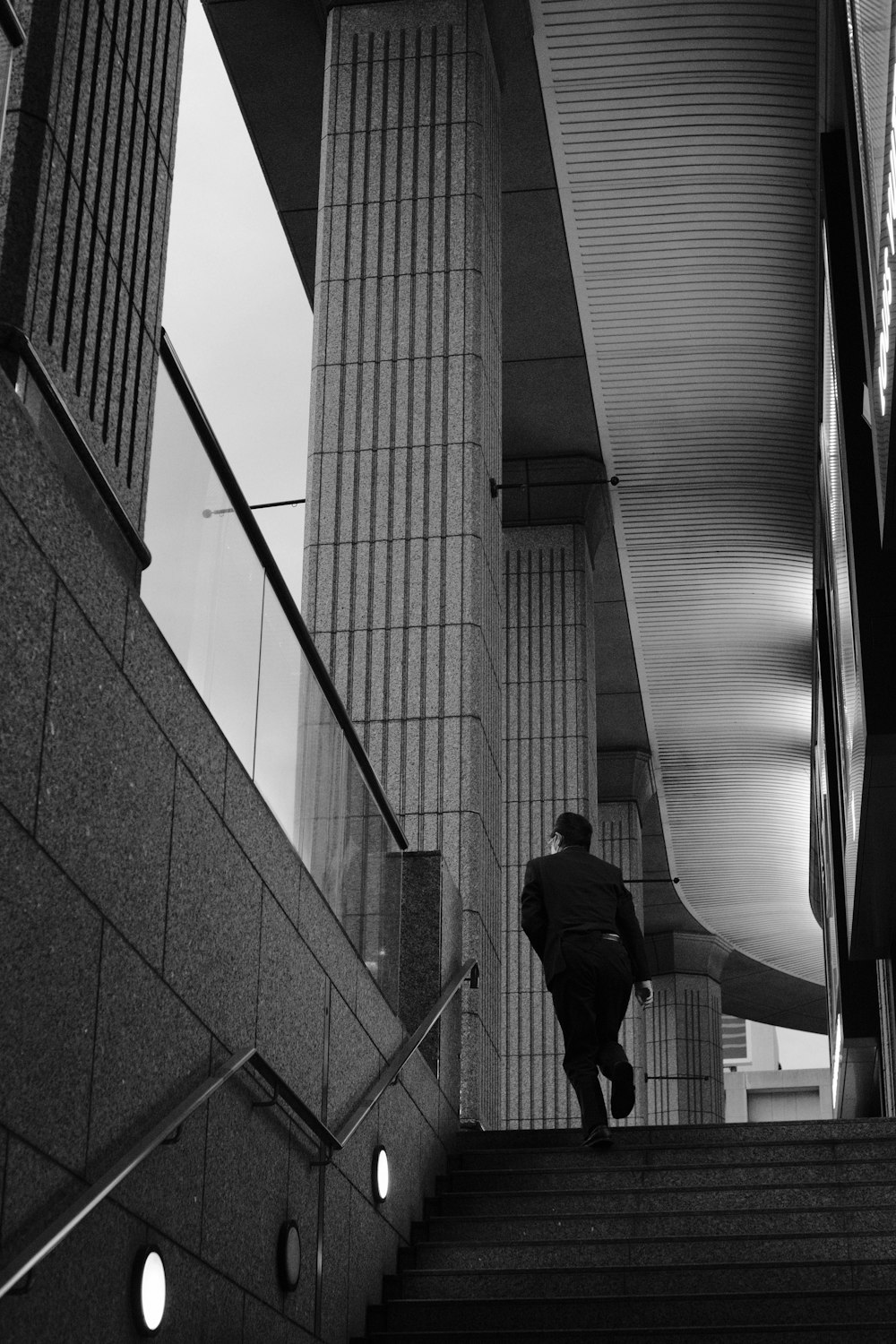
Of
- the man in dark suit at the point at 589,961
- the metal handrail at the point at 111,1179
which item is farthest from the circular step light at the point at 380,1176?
the metal handrail at the point at 111,1179

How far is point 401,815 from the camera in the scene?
8938 mm

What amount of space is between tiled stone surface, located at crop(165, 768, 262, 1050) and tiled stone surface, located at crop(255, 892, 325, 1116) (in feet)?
0.36

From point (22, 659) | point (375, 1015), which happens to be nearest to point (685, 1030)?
point (375, 1015)

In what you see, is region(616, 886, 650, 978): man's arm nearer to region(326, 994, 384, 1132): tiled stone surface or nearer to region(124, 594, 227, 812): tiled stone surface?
region(326, 994, 384, 1132): tiled stone surface

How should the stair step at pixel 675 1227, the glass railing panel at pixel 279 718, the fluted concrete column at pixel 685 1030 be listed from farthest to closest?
1. the fluted concrete column at pixel 685 1030
2. the stair step at pixel 675 1227
3. the glass railing panel at pixel 279 718

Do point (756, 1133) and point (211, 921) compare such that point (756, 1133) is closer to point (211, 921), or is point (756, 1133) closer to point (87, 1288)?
point (211, 921)

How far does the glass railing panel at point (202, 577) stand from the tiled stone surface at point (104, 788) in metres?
0.39

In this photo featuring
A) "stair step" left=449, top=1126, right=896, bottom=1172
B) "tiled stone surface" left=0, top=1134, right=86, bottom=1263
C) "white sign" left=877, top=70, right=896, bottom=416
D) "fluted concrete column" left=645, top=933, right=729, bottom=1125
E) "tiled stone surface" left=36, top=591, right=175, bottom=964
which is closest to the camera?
"tiled stone surface" left=0, top=1134, right=86, bottom=1263

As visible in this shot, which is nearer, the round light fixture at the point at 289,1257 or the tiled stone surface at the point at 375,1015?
the round light fixture at the point at 289,1257

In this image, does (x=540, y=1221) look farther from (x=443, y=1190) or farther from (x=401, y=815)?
(x=401, y=815)

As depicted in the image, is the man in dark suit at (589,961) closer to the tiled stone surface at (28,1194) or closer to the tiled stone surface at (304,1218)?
the tiled stone surface at (304,1218)

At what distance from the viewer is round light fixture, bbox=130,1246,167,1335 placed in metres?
3.74

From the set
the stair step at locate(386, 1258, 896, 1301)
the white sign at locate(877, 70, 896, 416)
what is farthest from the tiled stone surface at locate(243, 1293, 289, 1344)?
the white sign at locate(877, 70, 896, 416)

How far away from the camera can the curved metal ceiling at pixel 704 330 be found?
10766 mm
